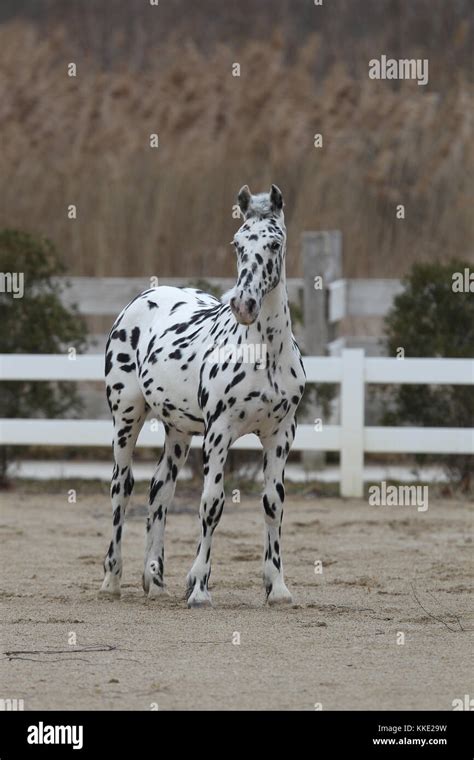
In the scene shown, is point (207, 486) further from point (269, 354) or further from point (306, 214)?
point (306, 214)

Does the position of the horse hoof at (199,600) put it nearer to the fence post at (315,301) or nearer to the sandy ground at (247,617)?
the sandy ground at (247,617)

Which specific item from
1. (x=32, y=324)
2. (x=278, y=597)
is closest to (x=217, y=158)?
(x=32, y=324)

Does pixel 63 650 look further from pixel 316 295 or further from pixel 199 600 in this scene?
pixel 316 295

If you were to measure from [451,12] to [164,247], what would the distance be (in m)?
7.29

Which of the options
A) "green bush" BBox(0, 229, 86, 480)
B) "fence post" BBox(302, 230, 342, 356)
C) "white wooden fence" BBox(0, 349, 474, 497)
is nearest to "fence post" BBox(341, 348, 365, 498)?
"white wooden fence" BBox(0, 349, 474, 497)

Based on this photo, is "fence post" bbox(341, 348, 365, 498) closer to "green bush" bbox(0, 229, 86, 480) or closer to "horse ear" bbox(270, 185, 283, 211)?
"green bush" bbox(0, 229, 86, 480)

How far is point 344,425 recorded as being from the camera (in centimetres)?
1163

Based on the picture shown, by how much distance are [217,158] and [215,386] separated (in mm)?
9614

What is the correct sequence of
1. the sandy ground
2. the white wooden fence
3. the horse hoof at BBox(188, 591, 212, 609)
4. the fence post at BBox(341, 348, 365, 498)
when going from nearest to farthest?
the sandy ground → the horse hoof at BBox(188, 591, 212, 609) → the white wooden fence → the fence post at BBox(341, 348, 365, 498)

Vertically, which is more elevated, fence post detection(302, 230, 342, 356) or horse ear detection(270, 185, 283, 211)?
horse ear detection(270, 185, 283, 211)

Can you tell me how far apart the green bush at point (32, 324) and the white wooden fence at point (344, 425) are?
1.50 ft

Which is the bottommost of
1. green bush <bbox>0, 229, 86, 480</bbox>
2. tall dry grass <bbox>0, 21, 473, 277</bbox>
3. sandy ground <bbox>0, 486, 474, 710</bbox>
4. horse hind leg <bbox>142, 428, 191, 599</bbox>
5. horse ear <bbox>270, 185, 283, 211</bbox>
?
sandy ground <bbox>0, 486, 474, 710</bbox>

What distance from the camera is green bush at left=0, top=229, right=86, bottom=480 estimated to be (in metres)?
12.3

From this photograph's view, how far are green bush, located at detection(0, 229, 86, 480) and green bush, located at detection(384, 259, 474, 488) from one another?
9.05 ft
